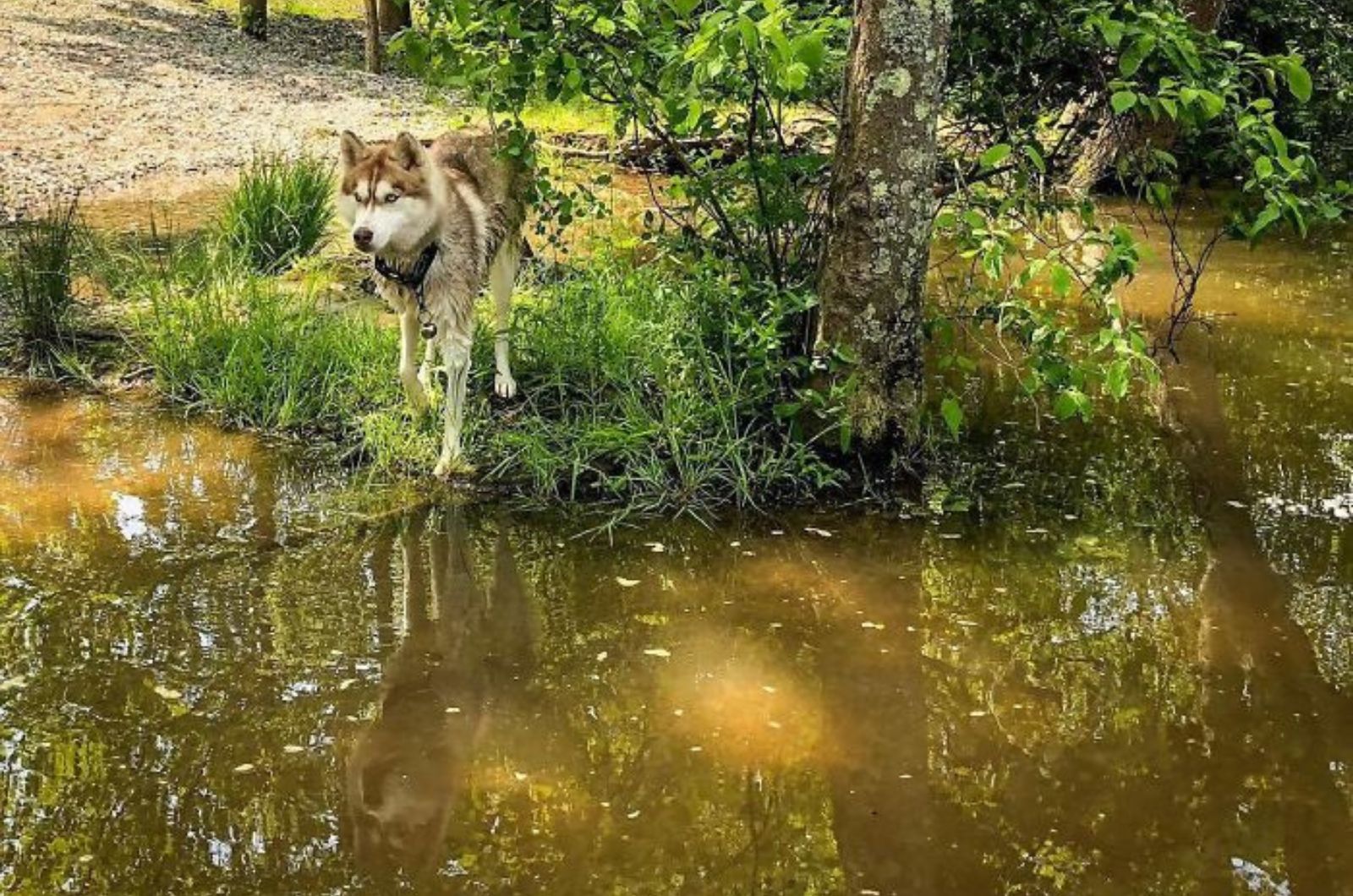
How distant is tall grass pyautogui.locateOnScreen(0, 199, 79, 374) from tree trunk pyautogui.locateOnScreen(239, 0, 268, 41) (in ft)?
49.5

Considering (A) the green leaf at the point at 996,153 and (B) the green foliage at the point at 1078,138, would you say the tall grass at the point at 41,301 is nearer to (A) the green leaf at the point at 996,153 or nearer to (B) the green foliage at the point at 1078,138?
(B) the green foliage at the point at 1078,138

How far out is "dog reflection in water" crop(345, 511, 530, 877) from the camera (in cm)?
356

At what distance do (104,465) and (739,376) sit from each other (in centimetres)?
296

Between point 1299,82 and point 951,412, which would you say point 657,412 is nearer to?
point 951,412

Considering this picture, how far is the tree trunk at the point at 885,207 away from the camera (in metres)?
5.50

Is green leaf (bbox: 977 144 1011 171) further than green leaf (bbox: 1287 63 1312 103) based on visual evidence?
No

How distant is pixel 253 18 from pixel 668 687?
65.0 feet

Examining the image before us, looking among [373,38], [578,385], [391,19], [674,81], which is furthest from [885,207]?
[391,19]

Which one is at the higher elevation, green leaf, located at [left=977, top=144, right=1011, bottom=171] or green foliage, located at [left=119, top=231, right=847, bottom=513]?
green leaf, located at [left=977, top=144, right=1011, bottom=171]

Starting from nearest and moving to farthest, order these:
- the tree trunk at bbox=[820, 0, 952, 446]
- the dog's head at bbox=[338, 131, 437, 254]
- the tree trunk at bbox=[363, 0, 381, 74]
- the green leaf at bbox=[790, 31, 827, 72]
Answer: the green leaf at bbox=[790, 31, 827, 72] → the tree trunk at bbox=[820, 0, 952, 446] → the dog's head at bbox=[338, 131, 437, 254] → the tree trunk at bbox=[363, 0, 381, 74]

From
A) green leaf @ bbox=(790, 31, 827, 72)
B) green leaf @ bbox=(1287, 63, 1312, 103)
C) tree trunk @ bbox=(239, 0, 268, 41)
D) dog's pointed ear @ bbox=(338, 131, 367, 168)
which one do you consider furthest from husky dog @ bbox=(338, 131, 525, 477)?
tree trunk @ bbox=(239, 0, 268, 41)

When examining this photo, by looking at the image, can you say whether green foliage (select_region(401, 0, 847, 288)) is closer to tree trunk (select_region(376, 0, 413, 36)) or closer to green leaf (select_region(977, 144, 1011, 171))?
green leaf (select_region(977, 144, 1011, 171))

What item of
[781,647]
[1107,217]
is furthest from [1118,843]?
[1107,217]

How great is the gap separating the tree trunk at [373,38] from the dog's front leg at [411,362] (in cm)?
1120
